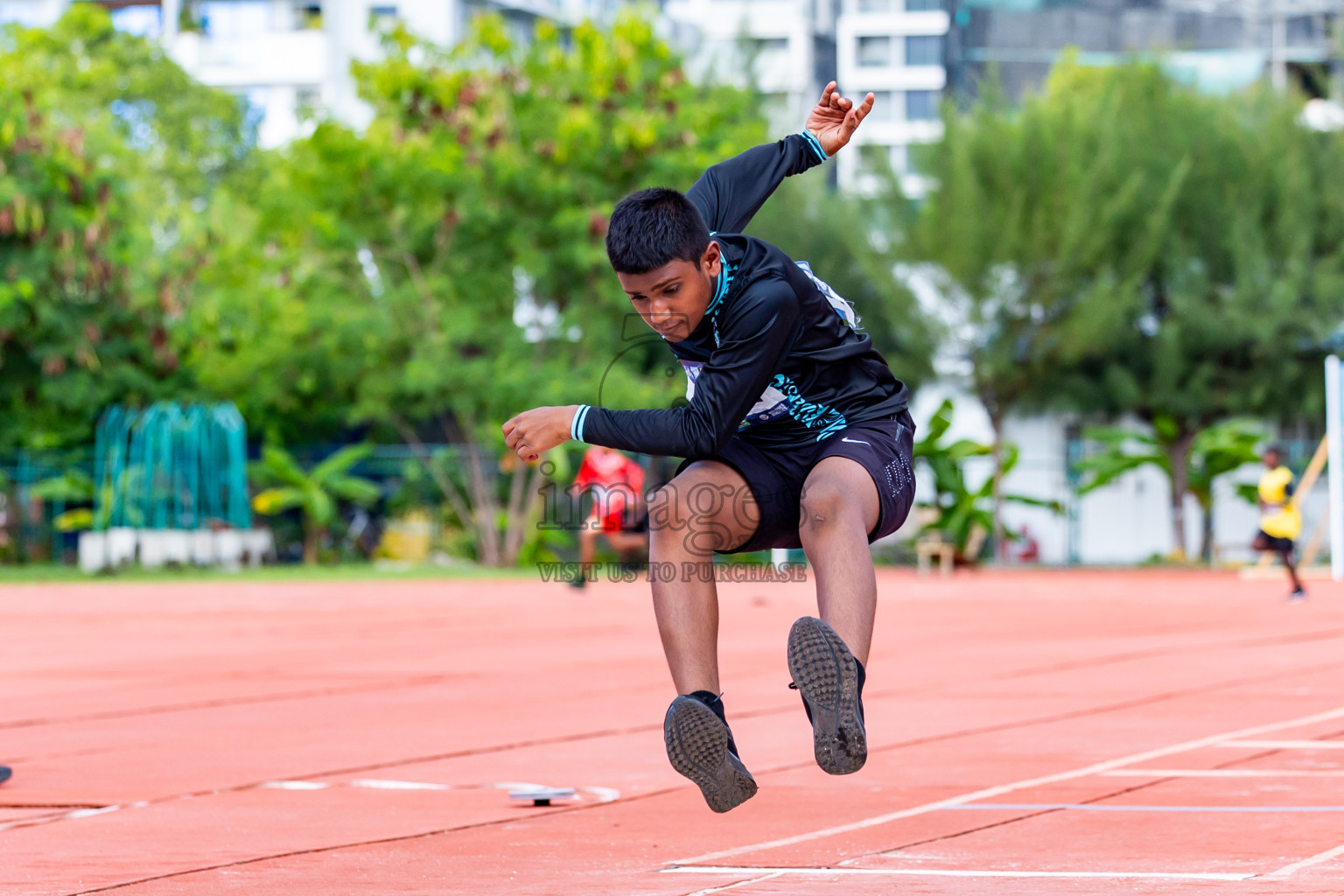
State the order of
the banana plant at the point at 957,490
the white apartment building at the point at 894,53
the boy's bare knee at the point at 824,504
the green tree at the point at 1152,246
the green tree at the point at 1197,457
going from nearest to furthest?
the boy's bare knee at the point at 824,504, the banana plant at the point at 957,490, the green tree at the point at 1152,246, the green tree at the point at 1197,457, the white apartment building at the point at 894,53

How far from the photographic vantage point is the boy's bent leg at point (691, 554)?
4141mm

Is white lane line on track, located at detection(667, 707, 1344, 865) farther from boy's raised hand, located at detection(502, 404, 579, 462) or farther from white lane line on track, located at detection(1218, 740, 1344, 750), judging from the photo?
boy's raised hand, located at detection(502, 404, 579, 462)

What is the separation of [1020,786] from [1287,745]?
139cm

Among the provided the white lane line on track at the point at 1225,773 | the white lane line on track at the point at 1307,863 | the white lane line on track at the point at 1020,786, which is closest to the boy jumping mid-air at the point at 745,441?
the white lane line on track at the point at 1020,786

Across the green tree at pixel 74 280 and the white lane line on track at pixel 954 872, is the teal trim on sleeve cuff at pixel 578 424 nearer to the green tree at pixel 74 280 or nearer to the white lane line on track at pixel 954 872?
the white lane line on track at pixel 954 872

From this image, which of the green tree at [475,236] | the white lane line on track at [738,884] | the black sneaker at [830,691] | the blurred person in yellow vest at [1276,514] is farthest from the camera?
the green tree at [475,236]

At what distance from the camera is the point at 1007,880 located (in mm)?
3598

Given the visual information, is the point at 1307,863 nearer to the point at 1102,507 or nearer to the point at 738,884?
the point at 738,884

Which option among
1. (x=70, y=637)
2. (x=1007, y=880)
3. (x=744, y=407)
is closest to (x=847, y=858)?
(x=1007, y=880)

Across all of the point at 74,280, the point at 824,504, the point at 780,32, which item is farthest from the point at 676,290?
the point at 780,32

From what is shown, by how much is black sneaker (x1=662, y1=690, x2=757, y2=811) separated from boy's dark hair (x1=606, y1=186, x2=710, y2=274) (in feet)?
3.27

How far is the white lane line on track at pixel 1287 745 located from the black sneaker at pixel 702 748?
2.73m

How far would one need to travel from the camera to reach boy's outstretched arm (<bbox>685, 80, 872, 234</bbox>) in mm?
4520

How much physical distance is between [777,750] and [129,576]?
58.8 feet
